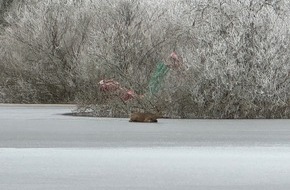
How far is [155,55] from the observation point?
117 ft

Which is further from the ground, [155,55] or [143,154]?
[155,55]

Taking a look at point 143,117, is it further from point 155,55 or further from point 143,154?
point 155,55

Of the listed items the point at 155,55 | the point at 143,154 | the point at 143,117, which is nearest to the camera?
the point at 143,154

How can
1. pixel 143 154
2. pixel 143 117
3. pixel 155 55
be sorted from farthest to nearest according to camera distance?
pixel 155 55, pixel 143 117, pixel 143 154

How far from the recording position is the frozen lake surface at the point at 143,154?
485 inches

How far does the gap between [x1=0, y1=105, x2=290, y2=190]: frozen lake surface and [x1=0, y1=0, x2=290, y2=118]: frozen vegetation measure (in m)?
1.45

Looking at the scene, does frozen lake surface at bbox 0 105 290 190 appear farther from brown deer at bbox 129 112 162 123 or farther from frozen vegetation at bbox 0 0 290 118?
frozen vegetation at bbox 0 0 290 118

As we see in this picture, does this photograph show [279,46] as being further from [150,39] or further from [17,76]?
[17,76]

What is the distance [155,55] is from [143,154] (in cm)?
1981

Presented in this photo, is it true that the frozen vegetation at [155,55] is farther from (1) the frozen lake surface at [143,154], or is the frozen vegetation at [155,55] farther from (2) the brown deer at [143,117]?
(1) the frozen lake surface at [143,154]

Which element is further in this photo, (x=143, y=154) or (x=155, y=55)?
(x=155, y=55)

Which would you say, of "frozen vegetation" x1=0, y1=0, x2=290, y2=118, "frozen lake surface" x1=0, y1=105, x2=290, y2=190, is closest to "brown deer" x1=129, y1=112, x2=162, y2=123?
"frozen lake surface" x1=0, y1=105, x2=290, y2=190

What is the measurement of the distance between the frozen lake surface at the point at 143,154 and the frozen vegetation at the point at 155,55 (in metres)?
1.45

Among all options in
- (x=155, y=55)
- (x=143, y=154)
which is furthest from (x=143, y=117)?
(x=155, y=55)
